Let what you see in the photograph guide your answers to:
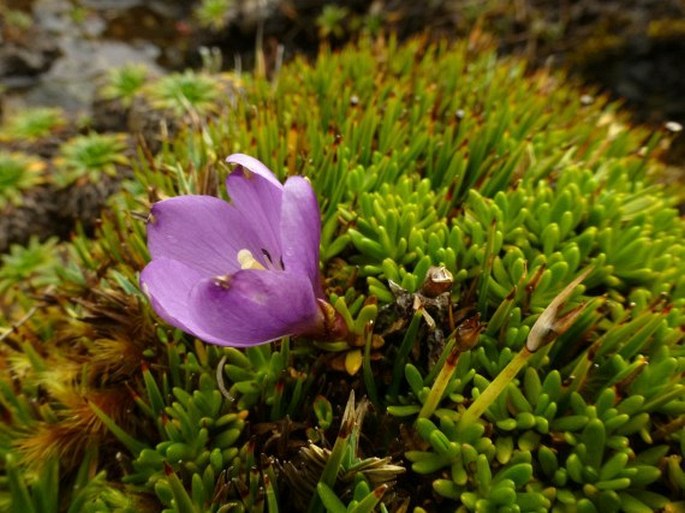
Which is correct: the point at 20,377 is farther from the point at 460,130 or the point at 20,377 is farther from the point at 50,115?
the point at 50,115

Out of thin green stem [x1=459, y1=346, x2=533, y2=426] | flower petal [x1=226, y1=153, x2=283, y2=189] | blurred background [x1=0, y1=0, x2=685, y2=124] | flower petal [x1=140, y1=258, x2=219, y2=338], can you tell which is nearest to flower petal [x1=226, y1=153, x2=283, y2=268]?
flower petal [x1=226, y1=153, x2=283, y2=189]

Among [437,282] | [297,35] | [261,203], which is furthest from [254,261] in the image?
[297,35]

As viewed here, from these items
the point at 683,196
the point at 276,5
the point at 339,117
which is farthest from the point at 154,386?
the point at 276,5

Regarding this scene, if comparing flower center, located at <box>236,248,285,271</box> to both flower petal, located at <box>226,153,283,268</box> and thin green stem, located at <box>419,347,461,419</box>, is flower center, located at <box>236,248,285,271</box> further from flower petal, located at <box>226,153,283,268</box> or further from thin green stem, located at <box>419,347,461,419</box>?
thin green stem, located at <box>419,347,461,419</box>

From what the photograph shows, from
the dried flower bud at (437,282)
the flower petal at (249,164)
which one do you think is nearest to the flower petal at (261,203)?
the flower petal at (249,164)

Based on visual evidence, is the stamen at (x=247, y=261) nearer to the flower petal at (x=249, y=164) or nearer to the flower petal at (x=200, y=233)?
the flower petal at (x=200, y=233)
